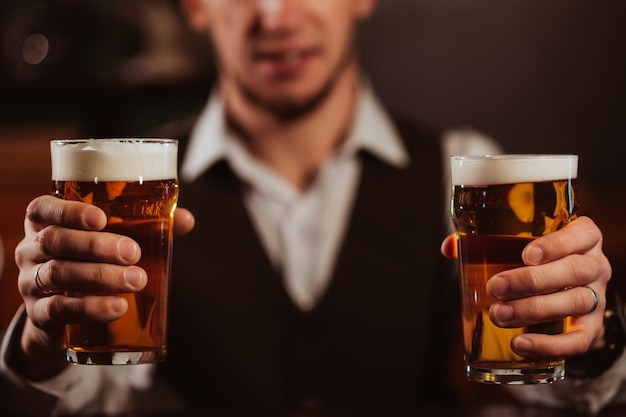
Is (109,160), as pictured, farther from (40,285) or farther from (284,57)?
(284,57)

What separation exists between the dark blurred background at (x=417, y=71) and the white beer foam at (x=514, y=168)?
2.40 m

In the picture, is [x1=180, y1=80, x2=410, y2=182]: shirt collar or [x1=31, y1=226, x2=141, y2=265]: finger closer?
[x1=31, y1=226, x2=141, y2=265]: finger

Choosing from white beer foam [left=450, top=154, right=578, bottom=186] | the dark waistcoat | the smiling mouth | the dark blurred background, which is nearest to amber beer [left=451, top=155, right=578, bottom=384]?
white beer foam [left=450, top=154, right=578, bottom=186]

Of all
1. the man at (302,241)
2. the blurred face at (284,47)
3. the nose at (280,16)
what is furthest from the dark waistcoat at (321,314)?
the nose at (280,16)

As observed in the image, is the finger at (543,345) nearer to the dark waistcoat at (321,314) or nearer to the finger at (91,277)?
the finger at (91,277)

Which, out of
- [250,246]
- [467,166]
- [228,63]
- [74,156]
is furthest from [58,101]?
[467,166]

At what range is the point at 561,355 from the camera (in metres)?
1.06

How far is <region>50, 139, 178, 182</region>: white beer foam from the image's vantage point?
3.57 ft

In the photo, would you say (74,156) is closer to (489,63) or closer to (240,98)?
(240,98)

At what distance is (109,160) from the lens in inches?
42.9

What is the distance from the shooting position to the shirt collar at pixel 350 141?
7.88ft

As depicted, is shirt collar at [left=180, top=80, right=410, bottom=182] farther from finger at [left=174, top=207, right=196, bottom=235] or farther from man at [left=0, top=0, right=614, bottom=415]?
finger at [left=174, top=207, right=196, bottom=235]

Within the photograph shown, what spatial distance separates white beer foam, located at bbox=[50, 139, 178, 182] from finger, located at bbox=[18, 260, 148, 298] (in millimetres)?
131

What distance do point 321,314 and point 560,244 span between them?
4.27 ft
